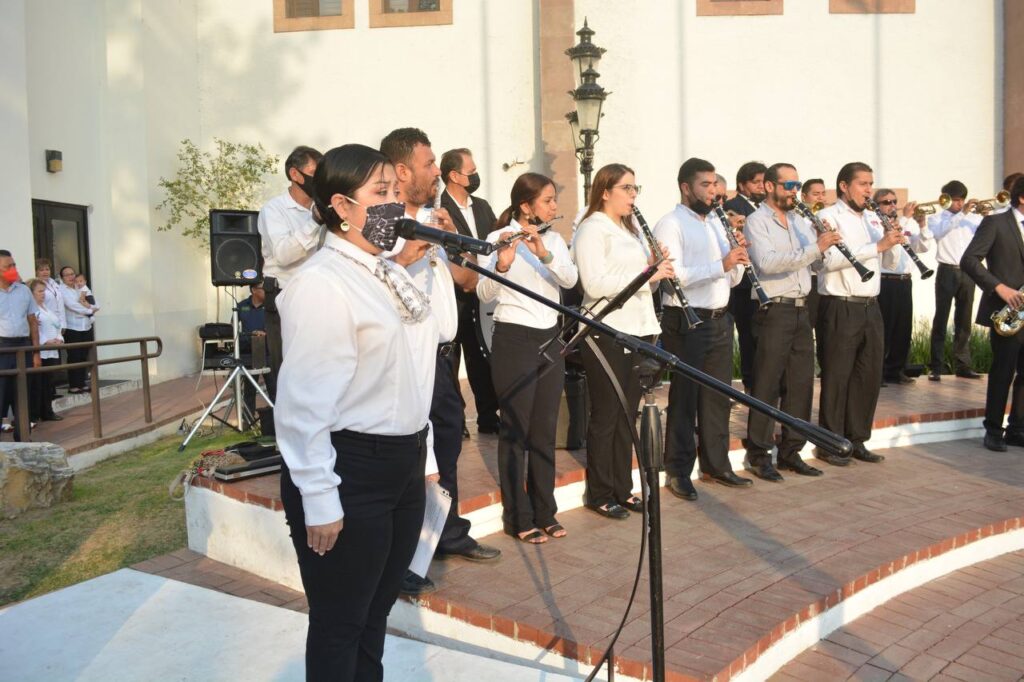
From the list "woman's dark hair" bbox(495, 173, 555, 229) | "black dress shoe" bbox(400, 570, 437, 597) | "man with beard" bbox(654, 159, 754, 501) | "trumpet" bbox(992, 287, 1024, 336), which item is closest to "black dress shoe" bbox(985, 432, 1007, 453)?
"trumpet" bbox(992, 287, 1024, 336)

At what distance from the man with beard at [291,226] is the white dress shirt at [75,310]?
24.5 feet

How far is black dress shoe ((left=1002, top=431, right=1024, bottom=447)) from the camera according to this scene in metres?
7.86

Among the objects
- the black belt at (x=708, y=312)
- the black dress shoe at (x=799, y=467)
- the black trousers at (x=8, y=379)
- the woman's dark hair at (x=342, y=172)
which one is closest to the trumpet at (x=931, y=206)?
the black dress shoe at (x=799, y=467)

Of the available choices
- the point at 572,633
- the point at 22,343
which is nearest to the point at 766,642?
the point at 572,633

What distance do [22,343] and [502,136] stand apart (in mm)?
7382

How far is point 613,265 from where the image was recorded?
557cm

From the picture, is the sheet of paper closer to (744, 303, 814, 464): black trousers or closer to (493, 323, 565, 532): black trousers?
(493, 323, 565, 532): black trousers

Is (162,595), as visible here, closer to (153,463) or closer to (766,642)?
(766,642)

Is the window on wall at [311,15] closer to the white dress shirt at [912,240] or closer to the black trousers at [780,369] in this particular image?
the white dress shirt at [912,240]

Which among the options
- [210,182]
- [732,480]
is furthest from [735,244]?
[210,182]

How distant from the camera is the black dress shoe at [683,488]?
6.15m

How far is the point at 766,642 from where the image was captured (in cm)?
396

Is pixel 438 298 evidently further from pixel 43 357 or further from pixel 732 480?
pixel 43 357

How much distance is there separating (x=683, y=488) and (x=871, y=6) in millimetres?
10713
